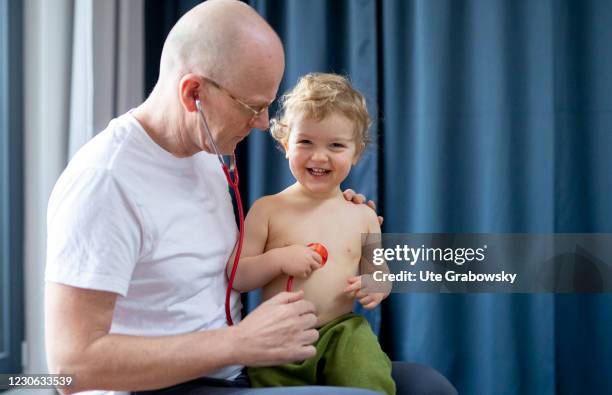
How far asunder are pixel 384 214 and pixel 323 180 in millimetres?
950

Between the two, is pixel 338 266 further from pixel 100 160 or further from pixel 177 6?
pixel 177 6

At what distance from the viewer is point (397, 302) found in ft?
7.48

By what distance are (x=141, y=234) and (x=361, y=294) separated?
1.89ft

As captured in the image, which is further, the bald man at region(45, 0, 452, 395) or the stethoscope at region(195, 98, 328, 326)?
the stethoscope at region(195, 98, 328, 326)

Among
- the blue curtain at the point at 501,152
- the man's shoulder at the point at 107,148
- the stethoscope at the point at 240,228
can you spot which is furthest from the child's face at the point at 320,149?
the blue curtain at the point at 501,152

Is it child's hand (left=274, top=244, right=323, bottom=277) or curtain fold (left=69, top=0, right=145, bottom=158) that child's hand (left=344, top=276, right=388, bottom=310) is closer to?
child's hand (left=274, top=244, right=323, bottom=277)

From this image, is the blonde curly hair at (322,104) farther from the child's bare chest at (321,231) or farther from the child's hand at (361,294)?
the child's hand at (361,294)

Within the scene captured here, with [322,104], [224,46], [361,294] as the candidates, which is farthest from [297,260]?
[224,46]

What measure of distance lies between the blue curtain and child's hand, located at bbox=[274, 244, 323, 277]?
1.01 meters

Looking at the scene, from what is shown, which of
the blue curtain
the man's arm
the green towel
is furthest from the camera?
the blue curtain

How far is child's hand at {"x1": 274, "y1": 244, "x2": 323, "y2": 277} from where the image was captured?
128 cm

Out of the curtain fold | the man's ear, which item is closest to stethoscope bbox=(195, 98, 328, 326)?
the man's ear

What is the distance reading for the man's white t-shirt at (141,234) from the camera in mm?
936

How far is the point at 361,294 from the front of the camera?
1330 mm
